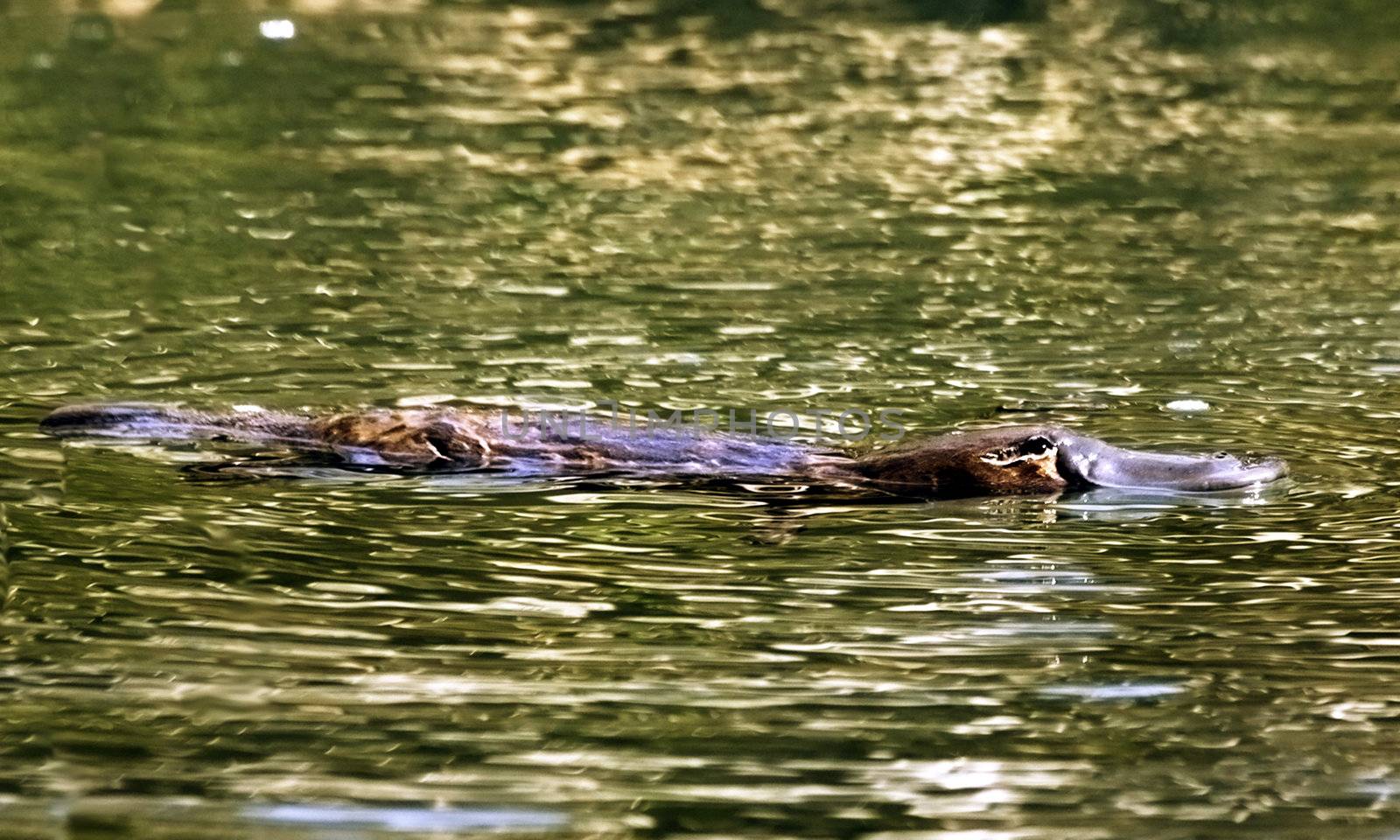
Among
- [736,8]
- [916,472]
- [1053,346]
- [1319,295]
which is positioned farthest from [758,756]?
[736,8]

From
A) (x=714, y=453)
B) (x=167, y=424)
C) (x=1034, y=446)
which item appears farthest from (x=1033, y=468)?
(x=167, y=424)

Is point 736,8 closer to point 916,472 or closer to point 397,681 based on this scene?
point 916,472

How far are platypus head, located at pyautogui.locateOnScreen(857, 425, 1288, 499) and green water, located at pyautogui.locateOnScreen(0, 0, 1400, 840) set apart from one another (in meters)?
0.10

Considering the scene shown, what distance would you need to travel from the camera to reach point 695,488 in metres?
6.33

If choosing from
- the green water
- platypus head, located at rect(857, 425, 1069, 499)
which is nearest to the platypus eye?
platypus head, located at rect(857, 425, 1069, 499)

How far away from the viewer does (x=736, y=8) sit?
→ 20.6m

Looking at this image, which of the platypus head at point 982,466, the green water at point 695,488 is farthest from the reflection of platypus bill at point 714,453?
the green water at point 695,488

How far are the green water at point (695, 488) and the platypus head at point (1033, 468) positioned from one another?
0.10 metres

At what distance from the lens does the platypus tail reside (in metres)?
6.80

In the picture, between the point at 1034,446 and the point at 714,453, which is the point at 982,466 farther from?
the point at 714,453

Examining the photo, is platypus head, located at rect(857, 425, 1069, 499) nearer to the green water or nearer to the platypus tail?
the green water

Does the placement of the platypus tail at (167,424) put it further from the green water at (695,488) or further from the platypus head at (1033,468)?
the platypus head at (1033,468)

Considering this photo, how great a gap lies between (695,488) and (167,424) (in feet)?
5.90

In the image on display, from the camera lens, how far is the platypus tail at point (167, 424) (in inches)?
268
